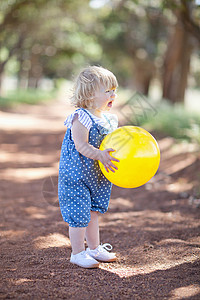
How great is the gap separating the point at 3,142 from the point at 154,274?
9.03 metres

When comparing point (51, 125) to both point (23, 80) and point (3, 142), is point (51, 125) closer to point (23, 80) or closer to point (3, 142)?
point (3, 142)

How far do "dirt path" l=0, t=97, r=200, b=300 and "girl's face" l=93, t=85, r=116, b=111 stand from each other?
49.2 inches

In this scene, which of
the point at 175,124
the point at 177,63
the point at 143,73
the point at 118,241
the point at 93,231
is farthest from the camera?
the point at 143,73

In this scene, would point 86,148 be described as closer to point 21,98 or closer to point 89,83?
point 89,83

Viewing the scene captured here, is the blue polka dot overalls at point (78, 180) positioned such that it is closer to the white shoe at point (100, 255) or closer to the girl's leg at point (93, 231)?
the girl's leg at point (93, 231)

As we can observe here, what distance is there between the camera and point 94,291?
2.46 m

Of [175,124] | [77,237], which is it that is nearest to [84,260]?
[77,237]

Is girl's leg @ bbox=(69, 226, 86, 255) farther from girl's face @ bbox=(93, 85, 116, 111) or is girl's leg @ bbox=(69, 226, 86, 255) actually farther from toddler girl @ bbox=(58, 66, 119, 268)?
→ girl's face @ bbox=(93, 85, 116, 111)

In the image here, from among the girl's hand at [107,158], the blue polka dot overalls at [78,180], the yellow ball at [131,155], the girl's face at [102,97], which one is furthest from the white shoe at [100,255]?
the girl's face at [102,97]

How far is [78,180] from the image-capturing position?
279 centimetres

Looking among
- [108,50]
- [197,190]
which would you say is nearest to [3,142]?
[197,190]

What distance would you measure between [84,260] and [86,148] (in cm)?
89

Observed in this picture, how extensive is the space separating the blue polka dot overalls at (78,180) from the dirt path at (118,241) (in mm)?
430

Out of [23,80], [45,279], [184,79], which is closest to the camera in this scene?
[45,279]
